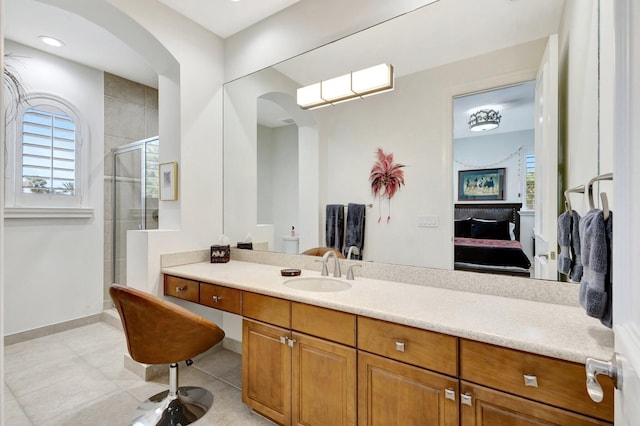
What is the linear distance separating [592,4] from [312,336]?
1.83 meters

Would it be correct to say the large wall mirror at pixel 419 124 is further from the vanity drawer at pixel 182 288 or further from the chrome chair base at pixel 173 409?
the chrome chair base at pixel 173 409

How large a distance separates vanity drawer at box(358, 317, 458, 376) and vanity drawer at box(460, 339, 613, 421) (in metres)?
0.05

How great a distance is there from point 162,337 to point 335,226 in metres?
1.25

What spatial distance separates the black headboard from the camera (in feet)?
5.29

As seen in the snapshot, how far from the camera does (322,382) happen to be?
1.51 metres

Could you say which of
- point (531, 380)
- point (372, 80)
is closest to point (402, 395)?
point (531, 380)

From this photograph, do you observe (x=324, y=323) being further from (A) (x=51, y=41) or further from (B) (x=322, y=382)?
(A) (x=51, y=41)

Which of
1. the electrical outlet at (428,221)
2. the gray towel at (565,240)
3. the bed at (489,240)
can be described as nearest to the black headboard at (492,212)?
the bed at (489,240)

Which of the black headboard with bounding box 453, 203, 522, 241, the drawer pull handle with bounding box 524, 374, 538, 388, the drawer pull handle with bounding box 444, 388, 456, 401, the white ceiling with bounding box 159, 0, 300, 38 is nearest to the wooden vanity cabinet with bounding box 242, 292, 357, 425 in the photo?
the drawer pull handle with bounding box 444, 388, 456, 401

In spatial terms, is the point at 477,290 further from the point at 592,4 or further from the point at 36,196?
the point at 36,196

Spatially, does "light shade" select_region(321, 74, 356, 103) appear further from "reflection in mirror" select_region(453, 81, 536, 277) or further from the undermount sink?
the undermount sink

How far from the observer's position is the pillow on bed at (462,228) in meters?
1.72

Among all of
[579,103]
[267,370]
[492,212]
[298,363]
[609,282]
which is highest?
[579,103]

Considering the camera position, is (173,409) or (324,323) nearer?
(324,323)
